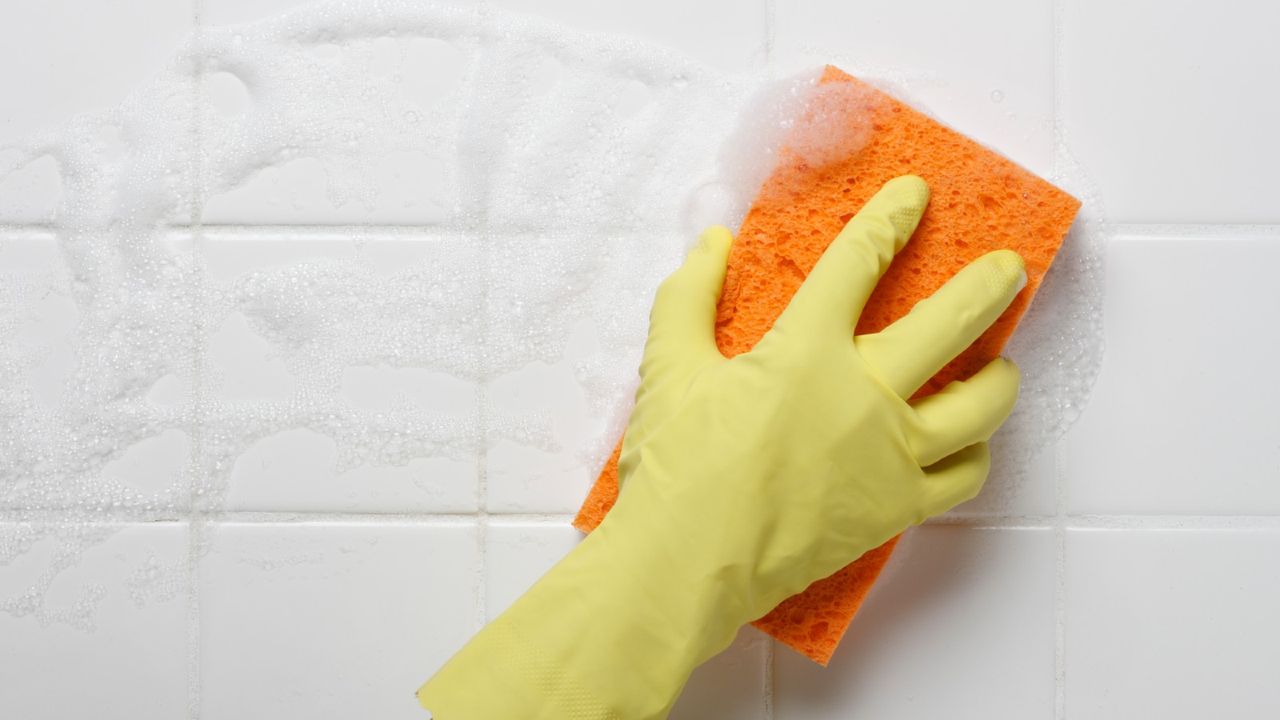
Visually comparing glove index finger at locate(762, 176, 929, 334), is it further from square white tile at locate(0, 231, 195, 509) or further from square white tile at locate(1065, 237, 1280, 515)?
square white tile at locate(0, 231, 195, 509)

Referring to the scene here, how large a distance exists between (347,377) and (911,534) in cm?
56

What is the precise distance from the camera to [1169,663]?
87cm

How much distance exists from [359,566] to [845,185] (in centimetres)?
57

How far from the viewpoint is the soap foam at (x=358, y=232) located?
2.90 feet

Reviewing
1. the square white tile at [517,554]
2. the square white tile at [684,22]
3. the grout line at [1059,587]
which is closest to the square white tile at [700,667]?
the square white tile at [517,554]

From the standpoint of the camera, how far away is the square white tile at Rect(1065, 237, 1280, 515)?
2.85 ft

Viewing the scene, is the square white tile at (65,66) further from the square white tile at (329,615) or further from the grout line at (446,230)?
the square white tile at (329,615)

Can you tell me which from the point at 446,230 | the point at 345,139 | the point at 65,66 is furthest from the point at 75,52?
the point at 446,230

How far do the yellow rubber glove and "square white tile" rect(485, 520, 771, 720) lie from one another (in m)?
0.11

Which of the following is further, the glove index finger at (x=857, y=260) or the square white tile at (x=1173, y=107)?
the square white tile at (x=1173, y=107)

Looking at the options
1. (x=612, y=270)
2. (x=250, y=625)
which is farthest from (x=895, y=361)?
(x=250, y=625)

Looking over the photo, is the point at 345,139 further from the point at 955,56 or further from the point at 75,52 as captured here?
the point at 955,56

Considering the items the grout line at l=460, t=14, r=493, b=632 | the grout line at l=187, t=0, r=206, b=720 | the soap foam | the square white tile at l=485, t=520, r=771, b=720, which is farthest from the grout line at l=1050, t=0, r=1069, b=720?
the grout line at l=187, t=0, r=206, b=720

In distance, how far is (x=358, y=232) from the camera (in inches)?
35.3
